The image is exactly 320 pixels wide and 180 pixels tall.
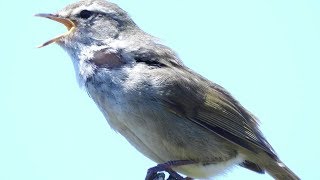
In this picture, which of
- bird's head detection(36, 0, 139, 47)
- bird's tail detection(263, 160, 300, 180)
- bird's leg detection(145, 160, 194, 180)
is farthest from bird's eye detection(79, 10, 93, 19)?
bird's tail detection(263, 160, 300, 180)

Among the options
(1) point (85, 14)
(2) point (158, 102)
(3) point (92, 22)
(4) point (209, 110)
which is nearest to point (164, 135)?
(2) point (158, 102)

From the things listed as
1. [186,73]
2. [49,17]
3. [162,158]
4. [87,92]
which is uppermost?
[49,17]

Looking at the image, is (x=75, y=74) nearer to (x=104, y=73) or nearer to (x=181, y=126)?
(x=104, y=73)

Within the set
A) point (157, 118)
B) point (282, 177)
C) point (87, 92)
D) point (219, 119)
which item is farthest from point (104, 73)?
point (282, 177)

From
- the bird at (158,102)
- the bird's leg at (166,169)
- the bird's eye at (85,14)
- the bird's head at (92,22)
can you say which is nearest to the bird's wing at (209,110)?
the bird at (158,102)

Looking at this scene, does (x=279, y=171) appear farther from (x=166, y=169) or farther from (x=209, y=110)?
(x=166, y=169)

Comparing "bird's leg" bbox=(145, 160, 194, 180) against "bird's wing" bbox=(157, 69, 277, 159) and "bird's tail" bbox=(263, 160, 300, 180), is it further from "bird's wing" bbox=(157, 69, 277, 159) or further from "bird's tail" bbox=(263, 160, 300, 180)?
"bird's tail" bbox=(263, 160, 300, 180)
